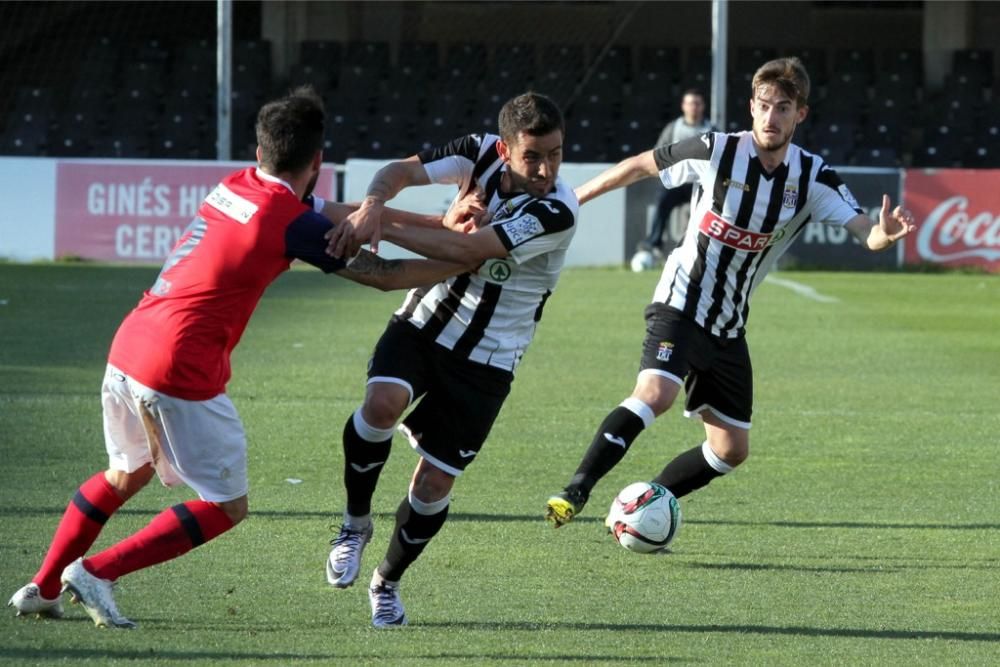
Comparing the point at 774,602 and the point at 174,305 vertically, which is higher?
the point at 174,305

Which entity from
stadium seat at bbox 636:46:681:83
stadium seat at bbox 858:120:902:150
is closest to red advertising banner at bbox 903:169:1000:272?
stadium seat at bbox 858:120:902:150

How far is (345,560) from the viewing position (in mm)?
5371

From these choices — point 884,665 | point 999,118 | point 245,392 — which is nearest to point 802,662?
point 884,665

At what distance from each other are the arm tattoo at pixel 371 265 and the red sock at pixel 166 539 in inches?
32.7

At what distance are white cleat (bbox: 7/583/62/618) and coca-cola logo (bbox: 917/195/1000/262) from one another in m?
16.1

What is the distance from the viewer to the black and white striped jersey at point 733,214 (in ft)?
21.4

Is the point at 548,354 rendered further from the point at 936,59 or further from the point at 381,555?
the point at 936,59

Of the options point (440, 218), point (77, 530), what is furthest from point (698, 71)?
point (77, 530)

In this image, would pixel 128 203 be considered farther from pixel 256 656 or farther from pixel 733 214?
pixel 256 656

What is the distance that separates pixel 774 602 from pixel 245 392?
538 cm

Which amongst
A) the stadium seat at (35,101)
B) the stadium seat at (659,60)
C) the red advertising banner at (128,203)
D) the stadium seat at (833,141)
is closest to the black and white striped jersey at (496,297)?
the red advertising banner at (128,203)

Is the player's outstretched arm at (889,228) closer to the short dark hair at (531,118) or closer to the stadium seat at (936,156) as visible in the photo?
the short dark hair at (531,118)

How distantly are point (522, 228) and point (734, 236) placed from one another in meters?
1.64

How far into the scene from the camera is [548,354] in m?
12.5
